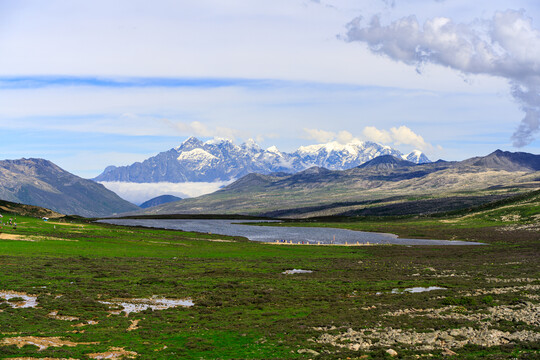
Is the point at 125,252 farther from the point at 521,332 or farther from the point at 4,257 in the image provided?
the point at 521,332

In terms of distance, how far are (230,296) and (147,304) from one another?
9761mm

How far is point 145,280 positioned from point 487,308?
42912mm

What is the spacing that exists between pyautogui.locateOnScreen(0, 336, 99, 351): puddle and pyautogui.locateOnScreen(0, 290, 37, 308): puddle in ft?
40.9

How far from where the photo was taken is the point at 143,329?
4112cm

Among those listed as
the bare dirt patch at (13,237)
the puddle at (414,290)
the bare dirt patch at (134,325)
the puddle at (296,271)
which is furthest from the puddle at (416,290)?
the bare dirt patch at (13,237)

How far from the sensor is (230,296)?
56.6 metres

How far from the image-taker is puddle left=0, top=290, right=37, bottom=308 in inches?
1930

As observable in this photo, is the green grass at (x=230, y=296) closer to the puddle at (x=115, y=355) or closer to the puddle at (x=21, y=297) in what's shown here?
the puddle at (x=115, y=355)

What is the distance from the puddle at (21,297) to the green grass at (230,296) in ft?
3.44

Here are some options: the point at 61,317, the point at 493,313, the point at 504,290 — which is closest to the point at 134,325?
the point at 61,317

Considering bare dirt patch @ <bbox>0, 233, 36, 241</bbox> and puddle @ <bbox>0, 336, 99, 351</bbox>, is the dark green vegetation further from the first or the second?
bare dirt patch @ <bbox>0, 233, 36, 241</bbox>

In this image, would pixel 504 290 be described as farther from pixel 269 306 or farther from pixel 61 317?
pixel 61 317

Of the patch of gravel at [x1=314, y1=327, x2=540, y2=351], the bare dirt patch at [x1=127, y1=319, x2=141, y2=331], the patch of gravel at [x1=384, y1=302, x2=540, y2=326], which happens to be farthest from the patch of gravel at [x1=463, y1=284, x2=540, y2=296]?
the bare dirt patch at [x1=127, y1=319, x2=141, y2=331]

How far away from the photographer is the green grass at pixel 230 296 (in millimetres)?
36500
